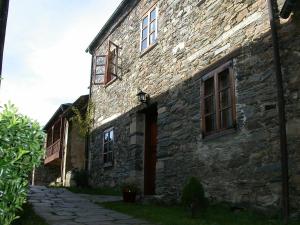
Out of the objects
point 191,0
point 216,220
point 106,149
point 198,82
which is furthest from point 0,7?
point 106,149

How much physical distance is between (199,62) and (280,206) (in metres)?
3.61

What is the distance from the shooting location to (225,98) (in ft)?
24.5

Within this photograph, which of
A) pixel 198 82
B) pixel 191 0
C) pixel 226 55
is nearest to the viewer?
pixel 226 55

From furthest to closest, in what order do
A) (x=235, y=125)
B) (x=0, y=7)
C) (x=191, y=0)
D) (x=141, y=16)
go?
(x=141, y=16), (x=191, y=0), (x=235, y=125), (x=0, y=7)

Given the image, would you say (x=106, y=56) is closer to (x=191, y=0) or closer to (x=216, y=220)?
(x=191, y=0)

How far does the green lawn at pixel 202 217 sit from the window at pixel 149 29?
5.05 metres

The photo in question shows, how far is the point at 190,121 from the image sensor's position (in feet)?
27.3

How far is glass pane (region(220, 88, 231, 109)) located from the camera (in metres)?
7.33

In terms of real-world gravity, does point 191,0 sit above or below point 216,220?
above

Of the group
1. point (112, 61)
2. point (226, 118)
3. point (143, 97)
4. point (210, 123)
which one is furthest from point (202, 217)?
point (112, 61)

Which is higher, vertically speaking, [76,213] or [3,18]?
[3,18]

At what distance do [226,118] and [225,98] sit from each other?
391 mm

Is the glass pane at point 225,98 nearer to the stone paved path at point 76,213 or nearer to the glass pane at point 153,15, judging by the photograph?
the stone paved path at point 76,213

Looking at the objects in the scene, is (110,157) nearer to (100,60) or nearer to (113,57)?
(113,57)
